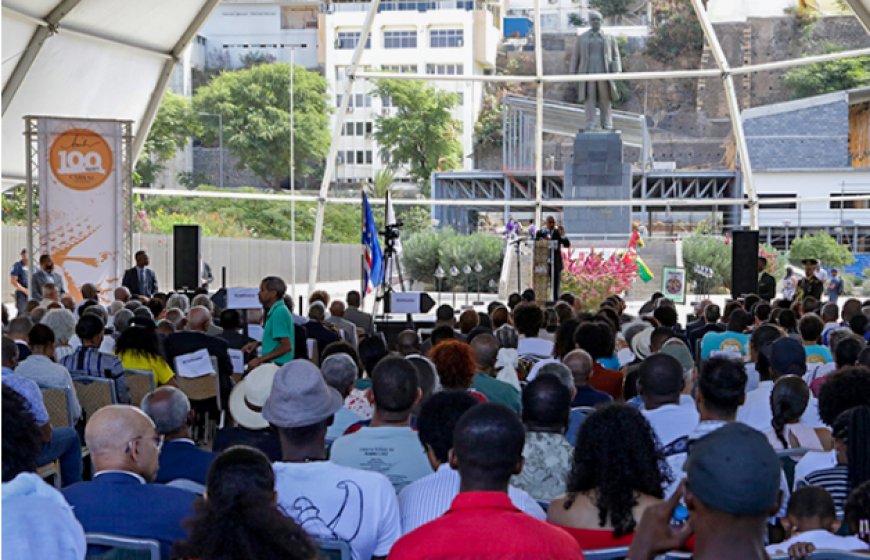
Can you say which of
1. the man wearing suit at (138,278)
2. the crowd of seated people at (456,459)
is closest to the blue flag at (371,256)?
the man wearing suit at (138,278)

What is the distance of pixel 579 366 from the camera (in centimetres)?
570

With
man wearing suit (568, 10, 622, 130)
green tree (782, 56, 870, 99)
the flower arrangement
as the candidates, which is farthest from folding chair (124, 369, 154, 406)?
green tree (782, 56, 870, 99)

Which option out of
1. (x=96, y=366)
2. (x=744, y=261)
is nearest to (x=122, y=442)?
(x=96, y=366)

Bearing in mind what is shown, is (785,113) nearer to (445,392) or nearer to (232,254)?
(232,254)

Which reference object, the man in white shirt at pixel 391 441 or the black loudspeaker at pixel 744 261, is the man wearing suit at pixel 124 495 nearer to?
the man in white shirt at pixel 391 441

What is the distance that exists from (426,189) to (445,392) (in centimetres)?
5198

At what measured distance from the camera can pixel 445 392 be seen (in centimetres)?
374

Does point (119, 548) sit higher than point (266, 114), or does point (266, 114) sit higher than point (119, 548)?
point (266, 114)

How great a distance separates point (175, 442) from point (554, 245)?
1226cm

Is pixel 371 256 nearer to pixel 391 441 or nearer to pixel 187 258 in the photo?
pixel 187 258

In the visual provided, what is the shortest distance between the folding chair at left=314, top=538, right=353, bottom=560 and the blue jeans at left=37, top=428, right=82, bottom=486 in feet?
7.81

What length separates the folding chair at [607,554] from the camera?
2795 millimetres

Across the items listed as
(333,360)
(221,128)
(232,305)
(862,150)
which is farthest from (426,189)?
(333,360)

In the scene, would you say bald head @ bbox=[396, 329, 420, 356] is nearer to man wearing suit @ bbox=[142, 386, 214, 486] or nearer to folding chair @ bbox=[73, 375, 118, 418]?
folding chair @ bbox=[73, 375, 118, 418]
